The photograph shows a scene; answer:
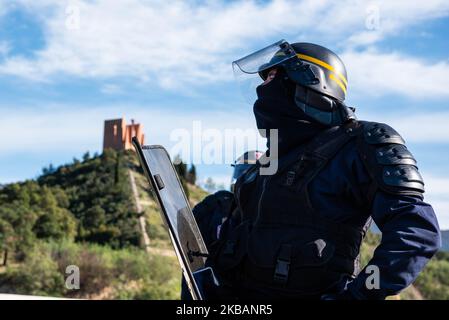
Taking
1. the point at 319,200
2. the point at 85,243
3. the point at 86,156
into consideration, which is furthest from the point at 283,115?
the point at 86,156

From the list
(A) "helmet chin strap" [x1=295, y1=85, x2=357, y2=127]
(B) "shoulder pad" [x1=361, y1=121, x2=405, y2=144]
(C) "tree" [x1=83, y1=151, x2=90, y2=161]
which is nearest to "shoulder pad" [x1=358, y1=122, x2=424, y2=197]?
(B) "shoulder pad" [x1=361, y1=121, x2=405, y2=144]

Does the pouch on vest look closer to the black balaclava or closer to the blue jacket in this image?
the blue jacket

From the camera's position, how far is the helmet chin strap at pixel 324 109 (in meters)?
3.01

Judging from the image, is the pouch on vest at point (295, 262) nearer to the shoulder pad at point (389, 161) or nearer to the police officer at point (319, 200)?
the police officer at point (319, 200)

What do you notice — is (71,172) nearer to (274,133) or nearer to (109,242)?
(109,242)

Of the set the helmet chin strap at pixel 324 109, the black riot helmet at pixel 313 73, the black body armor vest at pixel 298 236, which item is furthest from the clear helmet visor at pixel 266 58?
the black body armor vest at pixel 298 236

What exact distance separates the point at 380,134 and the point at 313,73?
48cm

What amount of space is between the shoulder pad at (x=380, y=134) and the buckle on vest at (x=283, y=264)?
21.3 inches

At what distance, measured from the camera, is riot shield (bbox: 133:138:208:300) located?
8.89ft

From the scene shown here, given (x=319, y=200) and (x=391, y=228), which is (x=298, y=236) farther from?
(x=391, y=228)

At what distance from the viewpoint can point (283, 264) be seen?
2799mm

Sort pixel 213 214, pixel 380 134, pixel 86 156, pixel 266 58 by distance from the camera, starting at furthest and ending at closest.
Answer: pixel 86 156
pixel 213 214
pixel 266 58
pixel 380 134

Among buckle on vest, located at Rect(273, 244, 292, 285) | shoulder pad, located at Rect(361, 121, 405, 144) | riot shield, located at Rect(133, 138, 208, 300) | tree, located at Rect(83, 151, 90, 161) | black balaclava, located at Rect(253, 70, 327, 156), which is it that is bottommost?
buckle on vest, located at Rect(273, 244, 292, 285)
